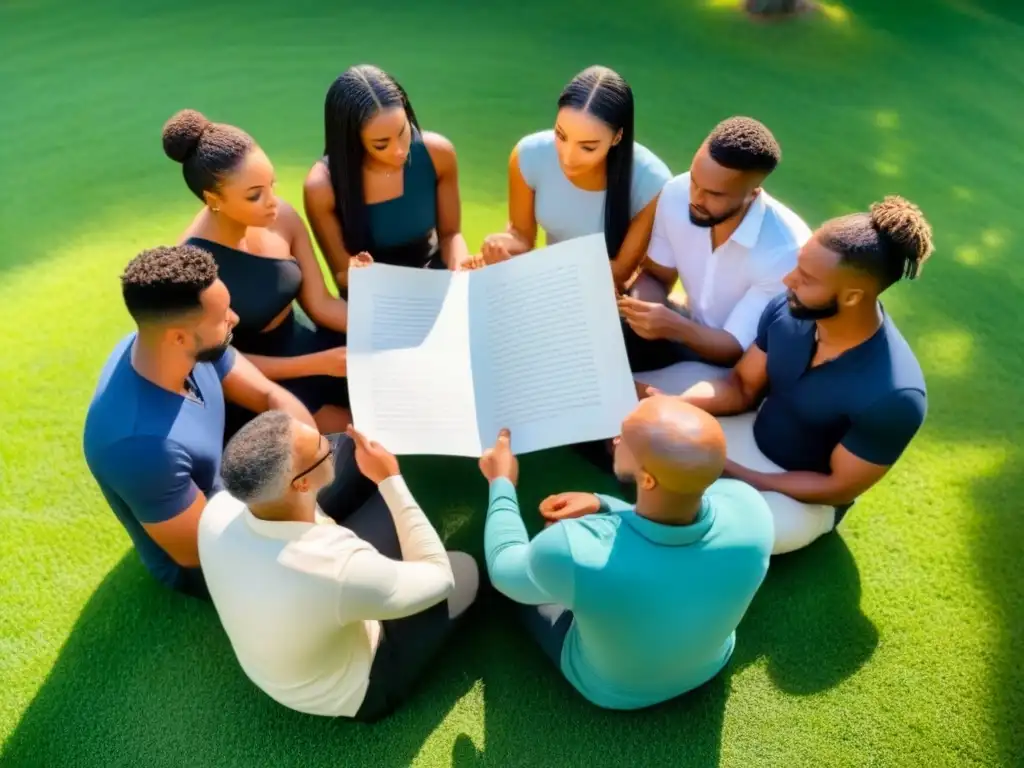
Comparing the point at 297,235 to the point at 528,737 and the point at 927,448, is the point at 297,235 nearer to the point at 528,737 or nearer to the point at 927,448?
the point at 528,737

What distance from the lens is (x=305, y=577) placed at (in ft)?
5.76

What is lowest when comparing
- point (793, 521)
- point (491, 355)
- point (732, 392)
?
point (793, 521)

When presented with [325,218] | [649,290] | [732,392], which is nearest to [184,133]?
[325,218]

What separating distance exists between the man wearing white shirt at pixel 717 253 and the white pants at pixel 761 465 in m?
0.01

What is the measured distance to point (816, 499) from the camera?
2.41m

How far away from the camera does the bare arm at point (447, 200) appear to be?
9.85ft

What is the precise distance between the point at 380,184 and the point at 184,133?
0.74 meters

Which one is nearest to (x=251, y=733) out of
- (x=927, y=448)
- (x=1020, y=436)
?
(x=927, y=448)

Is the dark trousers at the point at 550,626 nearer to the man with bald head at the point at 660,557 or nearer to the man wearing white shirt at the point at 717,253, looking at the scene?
the man with bald head at the point at 660,557

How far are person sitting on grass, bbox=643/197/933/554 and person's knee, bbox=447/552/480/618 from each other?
88 centimetres

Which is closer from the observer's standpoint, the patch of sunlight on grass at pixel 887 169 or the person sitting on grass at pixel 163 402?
the person sitting on grass at pixel 163 402

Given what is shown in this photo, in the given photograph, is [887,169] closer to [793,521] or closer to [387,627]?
[793,521]

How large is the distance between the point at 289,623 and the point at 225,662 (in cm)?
80

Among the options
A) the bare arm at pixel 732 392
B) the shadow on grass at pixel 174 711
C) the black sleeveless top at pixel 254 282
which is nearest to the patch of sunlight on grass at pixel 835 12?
the bare arm at pixel 732 392
